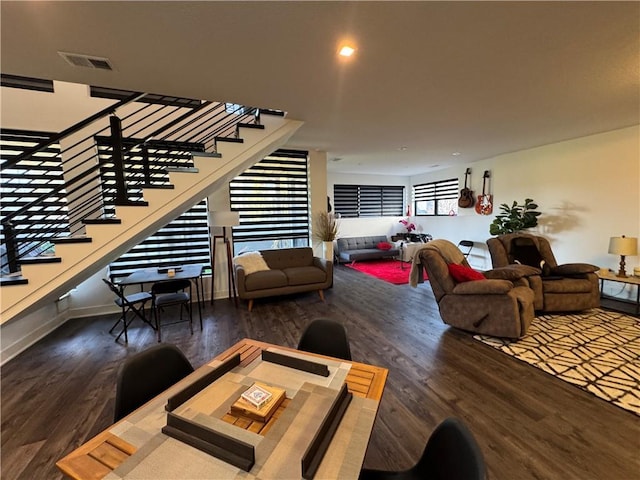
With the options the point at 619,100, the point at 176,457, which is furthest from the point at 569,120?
the point at 176,457

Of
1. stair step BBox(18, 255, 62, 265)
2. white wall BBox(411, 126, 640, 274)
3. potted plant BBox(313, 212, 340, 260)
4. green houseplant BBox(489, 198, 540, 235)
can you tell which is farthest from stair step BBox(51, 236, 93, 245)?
white wall BBox(411, 126, 640, 274)

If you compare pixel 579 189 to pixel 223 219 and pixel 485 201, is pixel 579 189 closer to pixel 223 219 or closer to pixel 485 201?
pixel 485 201

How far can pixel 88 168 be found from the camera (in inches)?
159

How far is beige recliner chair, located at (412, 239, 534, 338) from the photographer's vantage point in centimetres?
291

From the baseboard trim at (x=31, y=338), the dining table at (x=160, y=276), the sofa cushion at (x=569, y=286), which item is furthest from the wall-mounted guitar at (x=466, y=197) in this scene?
the baseboard trim at (x=31, y=338)

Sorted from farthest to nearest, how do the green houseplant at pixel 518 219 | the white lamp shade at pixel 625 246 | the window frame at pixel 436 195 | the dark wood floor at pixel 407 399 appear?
the window frame at pixel 436 195
the green houseplant at pixel 518 219
the white lamp shade at pixel 625 246
the dark wood floor at pixel 407 399

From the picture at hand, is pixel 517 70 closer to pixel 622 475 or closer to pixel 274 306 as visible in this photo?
pixel 622 475

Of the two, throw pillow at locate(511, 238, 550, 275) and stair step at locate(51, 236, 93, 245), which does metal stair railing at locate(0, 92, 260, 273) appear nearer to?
stair step at locate(51, 236, 93, 245)

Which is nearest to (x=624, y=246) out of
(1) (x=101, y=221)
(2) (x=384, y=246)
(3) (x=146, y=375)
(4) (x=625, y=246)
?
(4) (x=625, y=246)

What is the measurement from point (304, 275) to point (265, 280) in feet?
2.16

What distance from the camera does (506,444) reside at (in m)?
1.71

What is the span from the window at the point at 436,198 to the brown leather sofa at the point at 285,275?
15.8 ft

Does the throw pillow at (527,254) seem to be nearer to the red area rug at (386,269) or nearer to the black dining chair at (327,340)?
the red area rug at (386,269)

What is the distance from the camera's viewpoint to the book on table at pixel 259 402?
100 centimetres
